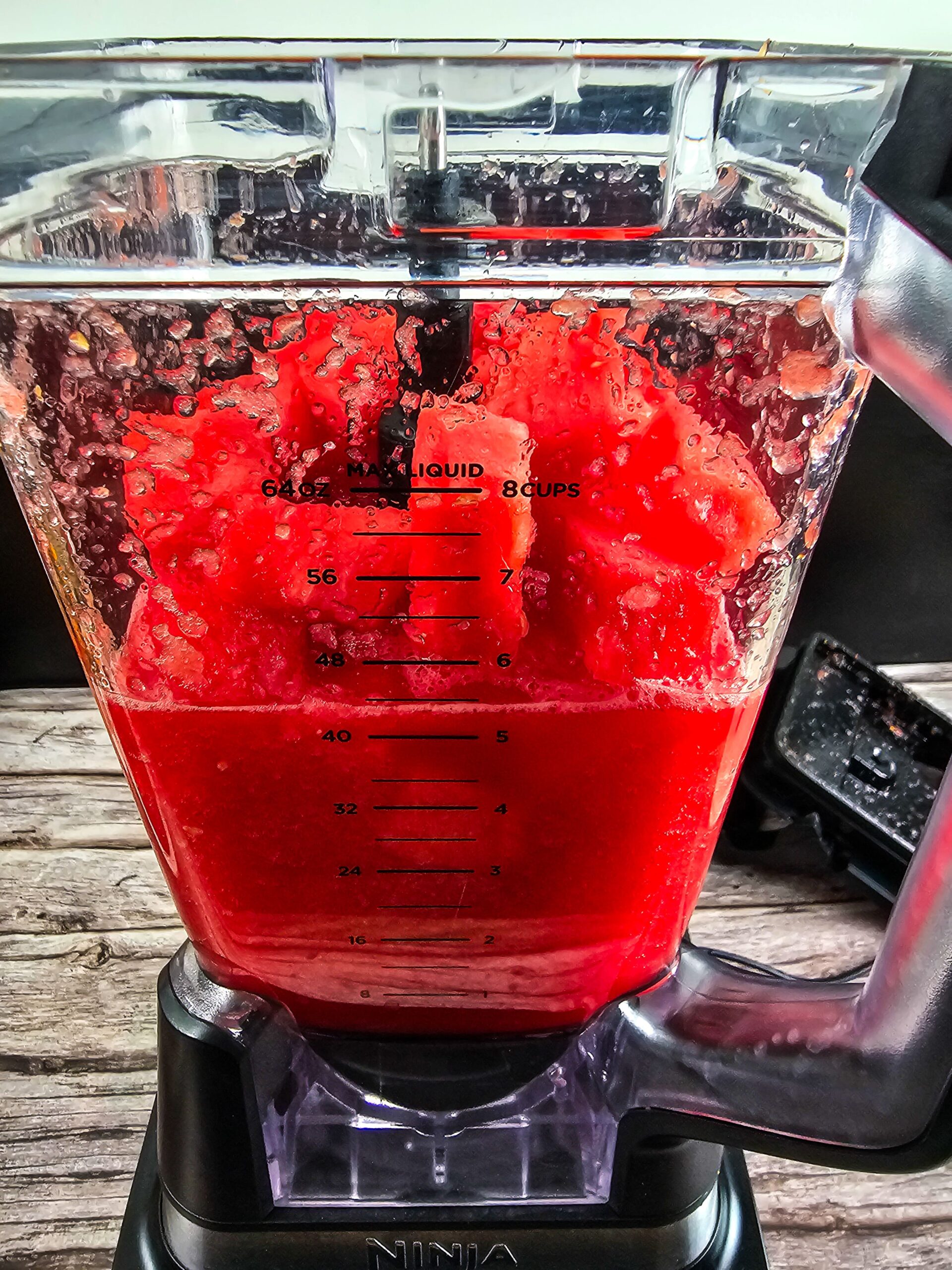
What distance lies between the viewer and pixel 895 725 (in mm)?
729

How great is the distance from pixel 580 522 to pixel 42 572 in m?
0.74

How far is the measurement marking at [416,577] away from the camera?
14.2 inches

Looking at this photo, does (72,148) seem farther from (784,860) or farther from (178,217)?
(784,860)

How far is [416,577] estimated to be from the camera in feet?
1.18

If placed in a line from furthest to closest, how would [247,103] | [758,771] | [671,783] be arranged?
1. [758,771]
2. [671,783]
3. [247,103]

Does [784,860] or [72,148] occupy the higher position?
[72,148]

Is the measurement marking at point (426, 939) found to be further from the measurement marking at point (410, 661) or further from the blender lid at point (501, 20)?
the blender lid at point (501, 20)

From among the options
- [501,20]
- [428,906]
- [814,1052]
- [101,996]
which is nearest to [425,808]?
[428,906]

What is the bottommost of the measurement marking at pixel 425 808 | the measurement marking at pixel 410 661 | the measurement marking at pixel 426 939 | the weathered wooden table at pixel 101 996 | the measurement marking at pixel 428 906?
the weathered wooden table at pixel 101 996

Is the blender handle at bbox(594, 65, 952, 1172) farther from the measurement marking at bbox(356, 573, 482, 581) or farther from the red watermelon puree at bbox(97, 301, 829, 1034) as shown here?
the measurement marking at bbox(356, 573, 482, 581)

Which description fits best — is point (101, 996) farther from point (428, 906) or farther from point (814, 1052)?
point (814, 1052)

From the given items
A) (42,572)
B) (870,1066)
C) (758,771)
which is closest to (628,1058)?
(870,1066)

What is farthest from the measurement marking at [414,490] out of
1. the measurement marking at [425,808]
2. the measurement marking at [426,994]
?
the measurement marking at [426,994]

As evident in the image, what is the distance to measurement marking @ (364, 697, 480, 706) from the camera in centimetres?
37
